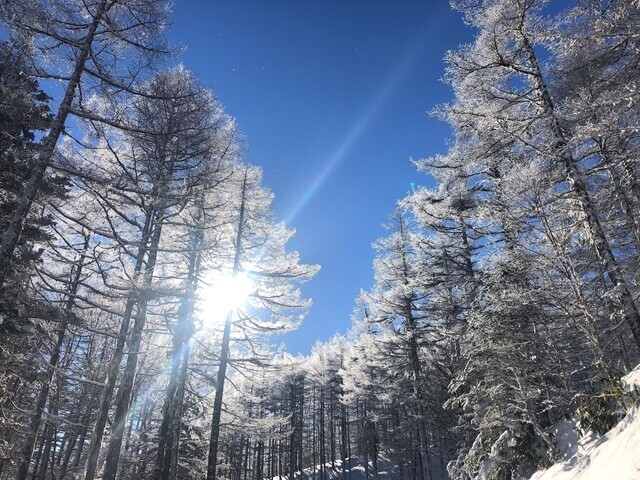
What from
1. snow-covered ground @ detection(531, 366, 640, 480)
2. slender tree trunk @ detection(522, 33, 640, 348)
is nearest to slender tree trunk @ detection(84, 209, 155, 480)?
snow-covered ground @ detection(531, 366, 640, 480)

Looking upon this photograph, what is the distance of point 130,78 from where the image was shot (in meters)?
7.26

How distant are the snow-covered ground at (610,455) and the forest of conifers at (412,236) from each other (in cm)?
40

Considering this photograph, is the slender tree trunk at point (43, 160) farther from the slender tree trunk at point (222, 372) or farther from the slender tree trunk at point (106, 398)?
the slender tree trunk at point (222, 372)

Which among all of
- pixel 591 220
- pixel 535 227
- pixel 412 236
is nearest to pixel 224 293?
pixel 412 236

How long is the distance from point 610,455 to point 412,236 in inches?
441

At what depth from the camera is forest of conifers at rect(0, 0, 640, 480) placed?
262 inches

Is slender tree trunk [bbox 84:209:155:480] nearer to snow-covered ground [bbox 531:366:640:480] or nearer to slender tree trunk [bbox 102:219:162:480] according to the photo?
slender tree trunk [bbox 102:219:162:480]

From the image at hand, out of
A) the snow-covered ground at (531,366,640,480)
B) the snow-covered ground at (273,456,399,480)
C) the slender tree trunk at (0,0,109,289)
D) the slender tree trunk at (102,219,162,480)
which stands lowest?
the snow-covered ground at (273,456,399,480)

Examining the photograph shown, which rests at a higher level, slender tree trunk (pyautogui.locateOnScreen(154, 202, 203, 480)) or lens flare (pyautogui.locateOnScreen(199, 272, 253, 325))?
lens flare (pyautogui.locateOnScreen(199, 272, 253, 325))

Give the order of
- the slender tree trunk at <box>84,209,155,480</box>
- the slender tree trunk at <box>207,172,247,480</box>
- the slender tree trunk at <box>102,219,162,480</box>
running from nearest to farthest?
the slender tree trunk at <box>84,209,155,480</box>
the slender tree trunk at <box>102,219,162,480</box>
the slender tree trunk at <box>207,172,247,480</box>

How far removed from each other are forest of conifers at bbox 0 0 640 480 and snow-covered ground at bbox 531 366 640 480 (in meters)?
0.40

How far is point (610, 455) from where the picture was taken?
3770 mm

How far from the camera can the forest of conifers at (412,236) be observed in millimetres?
6656

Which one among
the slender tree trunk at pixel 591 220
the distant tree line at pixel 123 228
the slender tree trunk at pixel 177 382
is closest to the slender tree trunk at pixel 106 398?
the distant tree line at pixel 123 228
